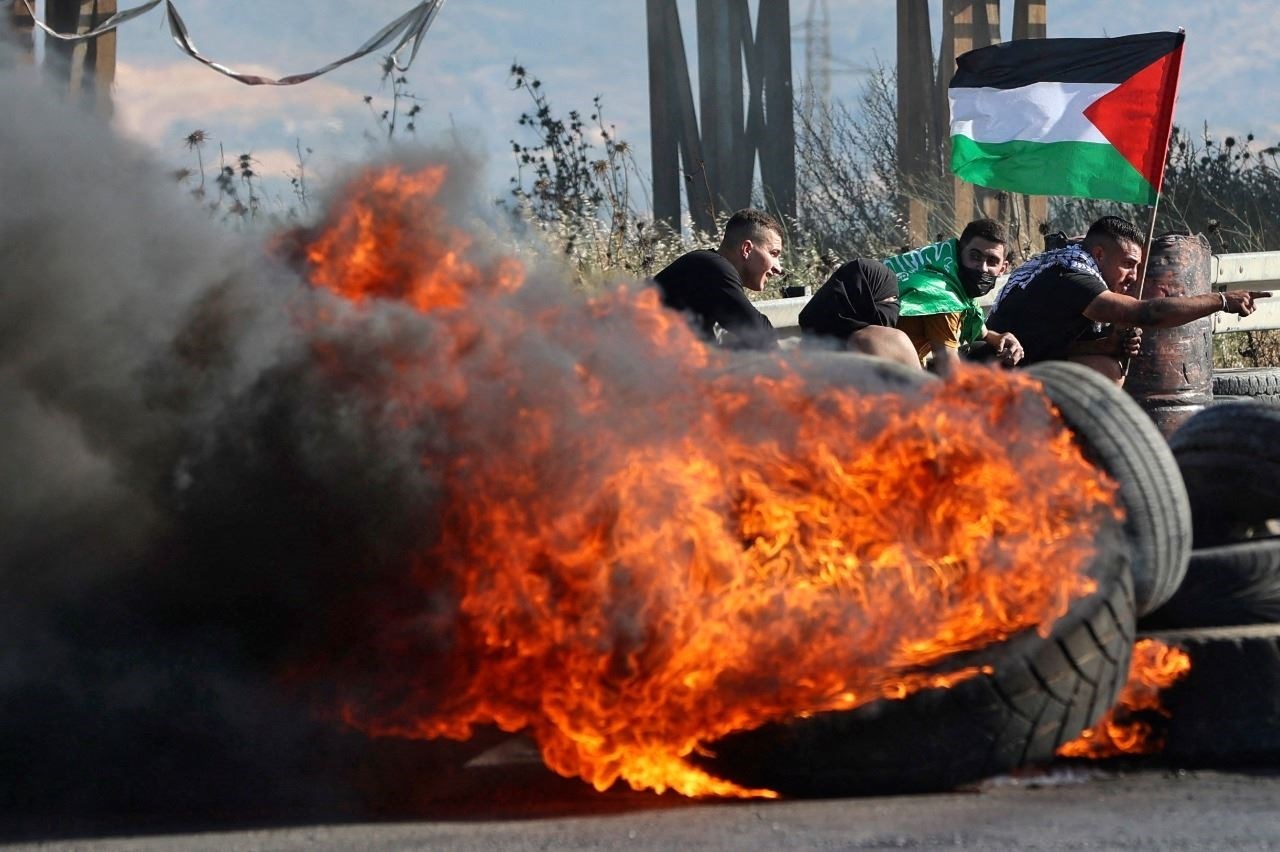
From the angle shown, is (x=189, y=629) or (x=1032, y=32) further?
(x=1032, y=32)

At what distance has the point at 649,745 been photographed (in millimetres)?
5246

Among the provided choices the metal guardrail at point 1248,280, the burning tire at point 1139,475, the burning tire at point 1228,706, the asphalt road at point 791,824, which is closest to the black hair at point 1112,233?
the metal guardrail at point 1248,280

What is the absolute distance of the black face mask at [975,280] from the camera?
9555 mm

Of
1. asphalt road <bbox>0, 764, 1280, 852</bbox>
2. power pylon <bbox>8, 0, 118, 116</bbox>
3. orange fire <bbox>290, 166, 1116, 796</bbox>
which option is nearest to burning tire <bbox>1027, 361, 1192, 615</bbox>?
orange fire <bbox>290, 166, 1116, 796</bbox>

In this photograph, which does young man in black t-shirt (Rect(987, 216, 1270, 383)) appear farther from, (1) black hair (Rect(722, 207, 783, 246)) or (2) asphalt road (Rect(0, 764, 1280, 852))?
(2) asphalt road (Rect(0, 764, 1280, 852))

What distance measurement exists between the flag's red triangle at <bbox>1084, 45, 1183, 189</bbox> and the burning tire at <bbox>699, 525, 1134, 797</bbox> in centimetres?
517

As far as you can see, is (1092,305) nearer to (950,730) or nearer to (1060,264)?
(1060,264)

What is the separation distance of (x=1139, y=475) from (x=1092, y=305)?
358cm

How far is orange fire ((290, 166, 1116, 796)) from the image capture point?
514cm

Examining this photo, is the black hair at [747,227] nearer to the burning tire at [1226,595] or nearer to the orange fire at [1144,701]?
the burning tire at [1226,595]

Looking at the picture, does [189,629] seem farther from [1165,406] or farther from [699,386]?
[1165,406]

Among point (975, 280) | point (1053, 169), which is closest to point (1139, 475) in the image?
point (975, 280)

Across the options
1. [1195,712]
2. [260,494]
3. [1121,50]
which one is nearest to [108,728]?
[260,494]

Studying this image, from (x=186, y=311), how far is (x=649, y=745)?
1.96m
